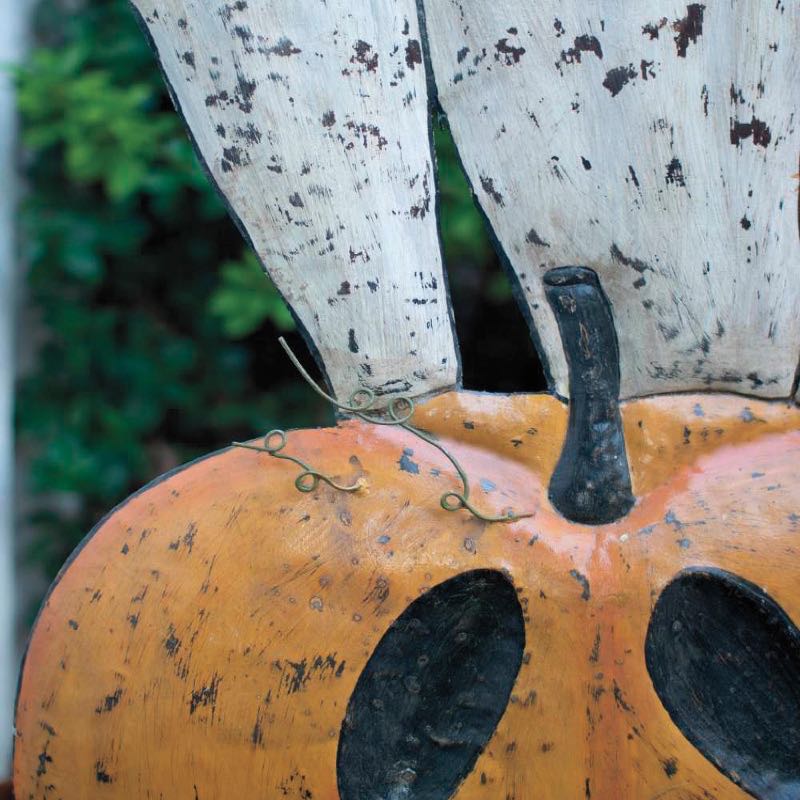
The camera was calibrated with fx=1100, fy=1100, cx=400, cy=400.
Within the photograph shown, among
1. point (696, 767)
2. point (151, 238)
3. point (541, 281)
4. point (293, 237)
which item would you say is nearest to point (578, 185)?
point (541, 281)

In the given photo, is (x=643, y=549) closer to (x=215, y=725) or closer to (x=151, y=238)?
(x=215, y=725)

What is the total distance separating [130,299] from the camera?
185 cm

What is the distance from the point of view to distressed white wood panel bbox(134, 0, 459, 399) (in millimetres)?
812

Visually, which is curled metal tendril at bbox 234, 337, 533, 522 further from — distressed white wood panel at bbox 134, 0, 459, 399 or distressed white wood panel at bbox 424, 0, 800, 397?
distressed white wood panel at bbox 424, 0, 800, 397

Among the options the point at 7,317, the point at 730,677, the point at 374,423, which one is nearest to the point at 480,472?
the point at 374,423

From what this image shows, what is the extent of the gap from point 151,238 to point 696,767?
1.35 metres

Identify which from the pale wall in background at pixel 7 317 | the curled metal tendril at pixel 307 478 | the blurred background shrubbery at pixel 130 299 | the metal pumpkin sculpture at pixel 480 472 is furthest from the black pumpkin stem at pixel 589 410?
the pale wall in background at pixel 7 317

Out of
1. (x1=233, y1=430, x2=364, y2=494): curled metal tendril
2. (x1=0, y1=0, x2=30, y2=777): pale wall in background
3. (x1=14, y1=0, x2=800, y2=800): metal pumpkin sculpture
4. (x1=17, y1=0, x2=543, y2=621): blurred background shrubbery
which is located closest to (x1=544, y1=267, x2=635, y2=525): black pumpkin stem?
(x1=14, y1=0, x2=800, y2=800): metal pumpkin sculpture

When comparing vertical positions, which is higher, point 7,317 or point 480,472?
point 480,472

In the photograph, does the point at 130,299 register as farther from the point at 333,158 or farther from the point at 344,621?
the point at 344,621

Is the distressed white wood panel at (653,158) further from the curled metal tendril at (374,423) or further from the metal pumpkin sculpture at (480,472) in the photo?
the curled metal tendril at (374,423)

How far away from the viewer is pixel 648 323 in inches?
32.8

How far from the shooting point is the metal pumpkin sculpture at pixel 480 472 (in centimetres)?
76

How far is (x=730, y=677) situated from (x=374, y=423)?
31cm
